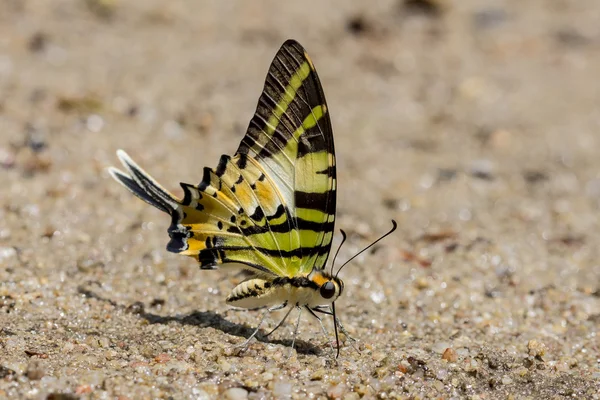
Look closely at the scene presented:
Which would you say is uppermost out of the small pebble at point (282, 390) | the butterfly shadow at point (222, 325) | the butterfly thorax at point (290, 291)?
the butterfly thorax at point (290, 291)

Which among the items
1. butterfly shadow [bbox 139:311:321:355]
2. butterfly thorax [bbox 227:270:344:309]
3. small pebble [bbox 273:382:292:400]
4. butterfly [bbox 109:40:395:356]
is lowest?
small pebble [bbox 273:382:292:400]

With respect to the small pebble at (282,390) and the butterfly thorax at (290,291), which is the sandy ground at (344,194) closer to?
the small pebble at (282,390)

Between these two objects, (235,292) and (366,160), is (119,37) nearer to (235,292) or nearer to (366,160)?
(366,160)

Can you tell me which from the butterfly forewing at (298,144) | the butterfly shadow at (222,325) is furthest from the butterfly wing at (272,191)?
the butterfly shadow at (222,325)

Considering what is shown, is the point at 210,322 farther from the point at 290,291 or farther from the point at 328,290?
the point at 328,290

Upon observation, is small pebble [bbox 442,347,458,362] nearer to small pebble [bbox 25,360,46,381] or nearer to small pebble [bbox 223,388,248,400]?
small pebble [bbox 223,388,248,400]

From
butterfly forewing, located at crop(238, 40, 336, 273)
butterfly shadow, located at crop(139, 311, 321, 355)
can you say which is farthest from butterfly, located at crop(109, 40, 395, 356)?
butterfly shadow, located at crop(139, 311, 321, 355)

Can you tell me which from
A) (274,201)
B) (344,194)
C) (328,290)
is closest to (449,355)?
(328,290)
